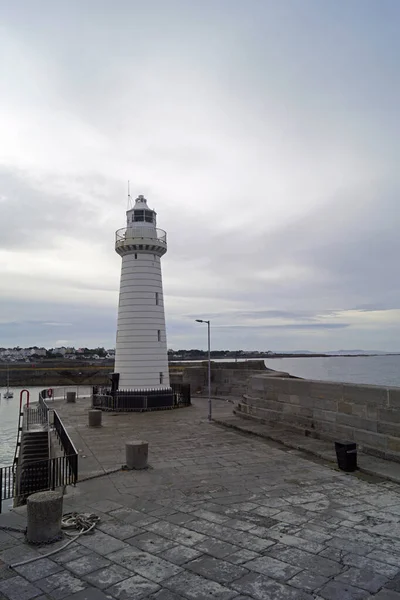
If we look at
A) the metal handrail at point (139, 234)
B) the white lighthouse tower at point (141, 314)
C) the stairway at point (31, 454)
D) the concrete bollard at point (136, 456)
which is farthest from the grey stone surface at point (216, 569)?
the metal handrail at point (139, 234)

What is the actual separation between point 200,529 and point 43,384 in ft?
246

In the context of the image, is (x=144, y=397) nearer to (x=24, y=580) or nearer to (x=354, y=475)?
(x=354, y=475)

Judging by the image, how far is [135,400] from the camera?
2186cm

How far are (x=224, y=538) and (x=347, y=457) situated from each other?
15.2 feet

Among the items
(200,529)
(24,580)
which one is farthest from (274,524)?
(24,580)

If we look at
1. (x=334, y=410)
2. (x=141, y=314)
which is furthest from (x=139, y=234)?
(x=334, y=410)

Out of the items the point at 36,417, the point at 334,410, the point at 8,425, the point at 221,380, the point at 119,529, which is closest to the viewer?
the point at 119,529

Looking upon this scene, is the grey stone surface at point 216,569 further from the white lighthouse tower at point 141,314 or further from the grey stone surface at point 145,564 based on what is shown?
the white lighthouse tower at point 141,314

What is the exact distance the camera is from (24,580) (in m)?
5.48

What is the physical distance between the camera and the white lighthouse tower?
22.5 m

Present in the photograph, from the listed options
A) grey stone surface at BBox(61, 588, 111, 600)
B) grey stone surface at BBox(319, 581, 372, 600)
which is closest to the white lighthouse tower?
grey stone surface at BBox(61, 588, 111, 600)

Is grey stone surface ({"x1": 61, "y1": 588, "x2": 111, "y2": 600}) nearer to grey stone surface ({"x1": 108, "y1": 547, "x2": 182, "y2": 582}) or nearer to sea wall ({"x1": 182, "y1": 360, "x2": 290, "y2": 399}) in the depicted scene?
grey stone surface ({"x1": 108, "y1": 547, "x2": 182, "y2": 582})

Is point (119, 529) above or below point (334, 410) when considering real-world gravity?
below

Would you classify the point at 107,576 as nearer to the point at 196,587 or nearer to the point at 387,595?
the point at 196,587
